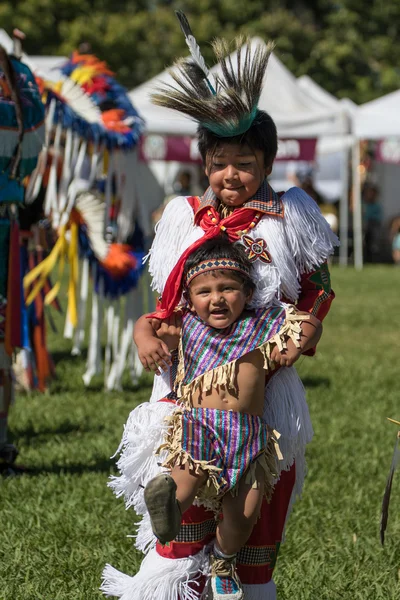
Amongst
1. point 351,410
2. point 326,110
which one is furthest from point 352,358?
point 326,110

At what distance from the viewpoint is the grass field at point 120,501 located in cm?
344

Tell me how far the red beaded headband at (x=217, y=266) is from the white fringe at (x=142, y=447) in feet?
1.19

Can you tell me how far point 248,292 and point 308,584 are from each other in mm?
Answer: 1233

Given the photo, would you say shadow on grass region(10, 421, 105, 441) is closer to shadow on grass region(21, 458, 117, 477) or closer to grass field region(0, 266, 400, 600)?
grass field region(0, 266, 400, 600)

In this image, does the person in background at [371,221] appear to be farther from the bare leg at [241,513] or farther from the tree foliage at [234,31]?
the bare leg at [241,513]

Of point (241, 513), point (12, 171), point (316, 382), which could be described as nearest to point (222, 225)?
point (241, 513)

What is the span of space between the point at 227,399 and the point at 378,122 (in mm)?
13633

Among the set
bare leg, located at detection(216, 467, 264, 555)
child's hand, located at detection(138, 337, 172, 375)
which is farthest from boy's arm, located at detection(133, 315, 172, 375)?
bare leg, located at detection(216, 467, 264, 555)

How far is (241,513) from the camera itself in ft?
8.39

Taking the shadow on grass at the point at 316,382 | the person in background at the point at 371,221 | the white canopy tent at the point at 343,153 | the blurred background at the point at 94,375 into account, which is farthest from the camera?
the person in background at the point at 371,221

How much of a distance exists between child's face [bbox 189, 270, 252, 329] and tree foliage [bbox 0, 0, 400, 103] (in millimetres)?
24331

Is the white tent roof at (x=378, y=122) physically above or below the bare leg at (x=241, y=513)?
above

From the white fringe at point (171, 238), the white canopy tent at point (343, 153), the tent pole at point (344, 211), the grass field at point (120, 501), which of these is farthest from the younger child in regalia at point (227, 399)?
the tent pole at point (344, 211)

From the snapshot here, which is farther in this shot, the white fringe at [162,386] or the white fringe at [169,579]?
the white fringe at [162,386]
